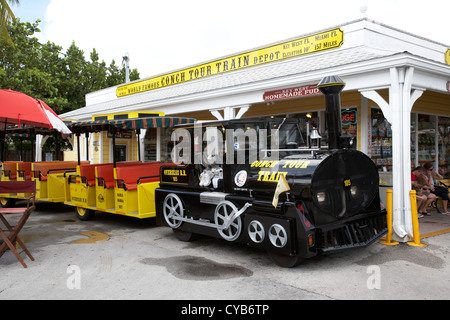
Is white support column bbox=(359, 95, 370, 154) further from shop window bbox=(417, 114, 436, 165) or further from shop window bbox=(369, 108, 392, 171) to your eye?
shop window bbox=(417, 114, 436, 165)

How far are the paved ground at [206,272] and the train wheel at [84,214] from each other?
1.96 meters

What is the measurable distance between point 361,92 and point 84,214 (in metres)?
6.86

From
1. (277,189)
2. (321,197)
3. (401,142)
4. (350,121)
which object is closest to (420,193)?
(350,121)

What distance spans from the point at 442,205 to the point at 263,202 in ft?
21.5

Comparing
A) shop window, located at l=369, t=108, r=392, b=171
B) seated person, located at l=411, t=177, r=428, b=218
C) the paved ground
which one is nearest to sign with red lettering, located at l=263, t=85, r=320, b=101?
shop window, located at l=369, t=108, r=392, b=171

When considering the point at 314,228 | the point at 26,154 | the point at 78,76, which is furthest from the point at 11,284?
the point at 78,76

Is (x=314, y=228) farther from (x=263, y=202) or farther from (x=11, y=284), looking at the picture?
(x=11, y=284)

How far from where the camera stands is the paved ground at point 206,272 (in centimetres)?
409

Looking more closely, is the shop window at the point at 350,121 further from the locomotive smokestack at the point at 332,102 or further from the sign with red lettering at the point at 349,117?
the locomotive smokestack at the point at 332,102

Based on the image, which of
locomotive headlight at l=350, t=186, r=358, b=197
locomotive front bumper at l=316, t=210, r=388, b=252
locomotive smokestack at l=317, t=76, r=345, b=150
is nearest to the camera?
locomotive front bumper at l=316, t=210, r=388, b=252

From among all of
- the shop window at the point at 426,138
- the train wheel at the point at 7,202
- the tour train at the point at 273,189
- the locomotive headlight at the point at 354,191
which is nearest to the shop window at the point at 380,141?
the shop window at the point at 426,138

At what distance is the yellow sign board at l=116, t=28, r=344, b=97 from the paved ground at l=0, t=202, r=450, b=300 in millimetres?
5224

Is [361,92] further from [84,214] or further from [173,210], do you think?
[84,214]

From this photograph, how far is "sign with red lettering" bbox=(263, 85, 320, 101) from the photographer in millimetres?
7762
